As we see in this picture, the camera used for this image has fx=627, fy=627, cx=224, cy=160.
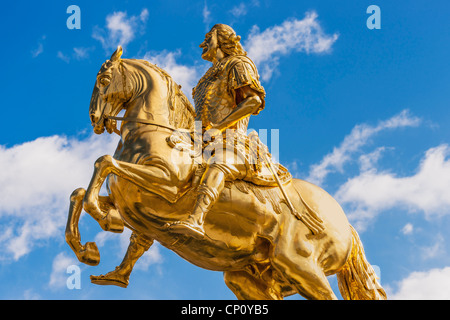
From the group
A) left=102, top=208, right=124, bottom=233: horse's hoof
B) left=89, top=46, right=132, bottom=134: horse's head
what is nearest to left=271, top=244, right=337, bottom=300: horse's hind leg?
left=102, top=208, right=124, bottom=233: horse's hoof

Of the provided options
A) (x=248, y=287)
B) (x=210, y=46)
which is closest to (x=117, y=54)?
(x=210, y=46)

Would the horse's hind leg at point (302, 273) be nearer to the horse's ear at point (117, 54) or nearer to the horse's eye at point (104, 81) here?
the horse's eye at point (104, 81)

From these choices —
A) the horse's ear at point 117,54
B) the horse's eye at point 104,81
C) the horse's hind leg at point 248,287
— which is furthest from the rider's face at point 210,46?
the horse's hind leg at point 248,287

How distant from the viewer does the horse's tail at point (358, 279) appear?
6.12m

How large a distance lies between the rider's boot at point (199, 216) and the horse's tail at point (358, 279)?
5.49ft

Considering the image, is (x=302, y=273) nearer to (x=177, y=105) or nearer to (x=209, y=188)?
(x=209, y=188)

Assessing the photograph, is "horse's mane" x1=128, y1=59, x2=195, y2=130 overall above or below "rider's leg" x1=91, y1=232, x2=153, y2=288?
above

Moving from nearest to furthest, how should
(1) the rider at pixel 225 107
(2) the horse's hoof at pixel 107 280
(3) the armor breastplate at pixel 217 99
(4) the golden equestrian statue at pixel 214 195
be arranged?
(4) the golden equestrian statue at pixel 214 195 < (1) the rider at pixel 225 107 < (2) the horse's hoof at pixel 107 280 < (3) the armor breastplate at pixel 217 99

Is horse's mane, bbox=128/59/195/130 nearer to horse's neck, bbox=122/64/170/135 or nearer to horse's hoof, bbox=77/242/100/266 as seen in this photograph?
horse's neck, bbox=122/64/170/135

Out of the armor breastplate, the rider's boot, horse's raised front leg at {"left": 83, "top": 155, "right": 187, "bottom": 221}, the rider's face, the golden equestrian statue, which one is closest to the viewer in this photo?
the rider's boot

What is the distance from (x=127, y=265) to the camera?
19.9 feet

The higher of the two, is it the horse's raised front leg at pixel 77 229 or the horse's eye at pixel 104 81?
the horse's eye at pixel 104 81

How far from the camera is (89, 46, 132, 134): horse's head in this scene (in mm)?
5816
